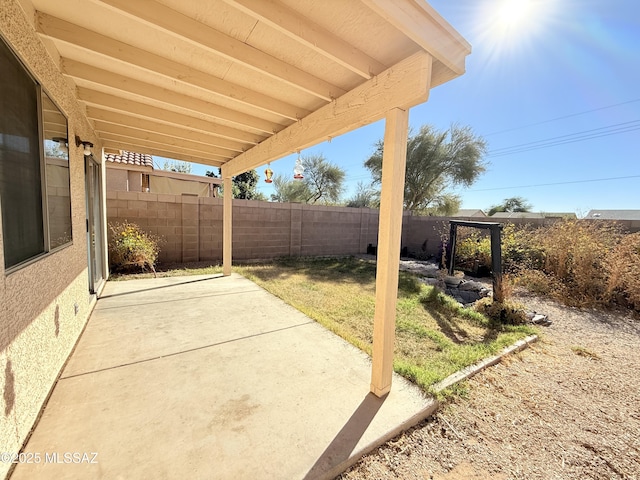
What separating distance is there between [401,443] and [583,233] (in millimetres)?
6507

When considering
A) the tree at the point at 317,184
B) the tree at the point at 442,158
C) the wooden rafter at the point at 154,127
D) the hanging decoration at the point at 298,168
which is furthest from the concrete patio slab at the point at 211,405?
the tree at the point at 317,184

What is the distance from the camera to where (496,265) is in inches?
175

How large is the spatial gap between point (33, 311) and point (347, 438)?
2.11 metres

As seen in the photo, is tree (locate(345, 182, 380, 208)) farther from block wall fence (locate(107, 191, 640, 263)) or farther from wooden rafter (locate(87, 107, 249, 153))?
wooden rafter (locate(87, 107, 249, 153))

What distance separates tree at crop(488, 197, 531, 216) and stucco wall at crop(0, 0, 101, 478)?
43.5m

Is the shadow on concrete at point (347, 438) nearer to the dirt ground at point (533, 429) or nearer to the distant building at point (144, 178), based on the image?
the dirt ground at point (533, 429)

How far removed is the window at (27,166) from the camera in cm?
127

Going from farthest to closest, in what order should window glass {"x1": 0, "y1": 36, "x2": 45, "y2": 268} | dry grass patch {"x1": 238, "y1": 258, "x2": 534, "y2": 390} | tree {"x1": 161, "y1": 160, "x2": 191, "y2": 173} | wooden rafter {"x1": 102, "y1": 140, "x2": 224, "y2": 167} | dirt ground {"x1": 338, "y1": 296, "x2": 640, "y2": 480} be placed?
tree {"x1": 161, "y1": 160, "x2": 191, "y2": 173} → wooden rafter {"x1": 102, "y1": 140, "x2": 224, "y2": 167} → dry grass patch {"x1": 238, "y1": 258, "x2": 534, "y2": 390} → dirt ground {"x1": 338, "y1": 296, "x2": 640, "y2": 480} → window glass {"x1": 0, "y1": 36, "x2": 45, "y2": 268}

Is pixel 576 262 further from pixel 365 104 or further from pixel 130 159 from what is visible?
pixel 130 159

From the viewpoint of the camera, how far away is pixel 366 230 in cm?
1064

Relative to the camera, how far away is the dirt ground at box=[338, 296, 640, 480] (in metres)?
1.48

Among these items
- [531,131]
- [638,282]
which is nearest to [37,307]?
[638,282]

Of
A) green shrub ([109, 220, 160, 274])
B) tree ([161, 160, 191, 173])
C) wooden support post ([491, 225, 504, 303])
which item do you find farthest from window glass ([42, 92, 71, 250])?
tree ([161, 160, 191, 173])

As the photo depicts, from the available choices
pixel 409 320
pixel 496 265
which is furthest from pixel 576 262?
pixel 409 320
